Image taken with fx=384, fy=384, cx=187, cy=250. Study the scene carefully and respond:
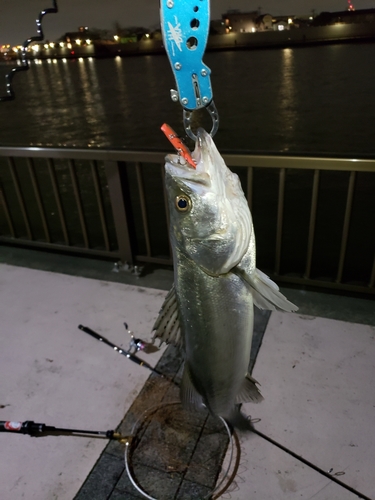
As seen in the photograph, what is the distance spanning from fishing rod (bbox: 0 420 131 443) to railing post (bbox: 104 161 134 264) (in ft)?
7.17

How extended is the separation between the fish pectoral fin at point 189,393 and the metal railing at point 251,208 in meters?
1.97

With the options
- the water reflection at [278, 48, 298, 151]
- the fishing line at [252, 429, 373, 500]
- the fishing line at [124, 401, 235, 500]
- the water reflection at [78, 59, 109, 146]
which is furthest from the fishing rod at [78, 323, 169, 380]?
the water reflection at [78, 59, 109, 146]

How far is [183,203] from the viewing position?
4.74ft

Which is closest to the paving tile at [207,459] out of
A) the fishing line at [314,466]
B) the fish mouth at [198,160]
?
the fishing line at [314,466]

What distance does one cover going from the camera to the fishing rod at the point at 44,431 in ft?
7.97

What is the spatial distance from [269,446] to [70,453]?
4.10ft

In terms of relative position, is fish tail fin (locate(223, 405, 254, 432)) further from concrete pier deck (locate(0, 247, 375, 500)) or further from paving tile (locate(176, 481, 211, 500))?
paving tile (locate(176, 481, 211, 500))

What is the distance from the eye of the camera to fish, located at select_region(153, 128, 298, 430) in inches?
55.7

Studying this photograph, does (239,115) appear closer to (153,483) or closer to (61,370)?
(61,370)

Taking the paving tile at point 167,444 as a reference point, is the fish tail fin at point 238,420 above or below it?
above

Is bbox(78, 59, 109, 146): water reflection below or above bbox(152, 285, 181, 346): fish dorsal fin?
below

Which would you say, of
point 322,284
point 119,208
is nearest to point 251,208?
point 322,284

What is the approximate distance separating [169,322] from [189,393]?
0.40 metres

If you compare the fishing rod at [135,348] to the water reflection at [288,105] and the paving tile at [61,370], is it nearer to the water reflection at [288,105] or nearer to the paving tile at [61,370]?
the paving tile at [61,370]
